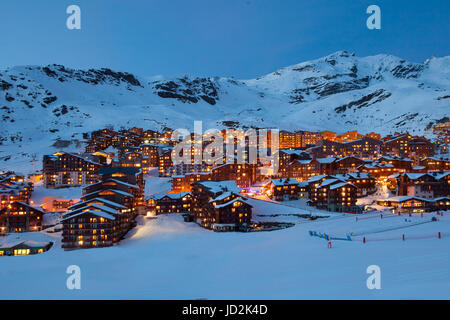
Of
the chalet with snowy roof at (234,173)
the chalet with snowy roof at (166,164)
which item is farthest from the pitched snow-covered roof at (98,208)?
the chalet with snowy roof at (166,164)

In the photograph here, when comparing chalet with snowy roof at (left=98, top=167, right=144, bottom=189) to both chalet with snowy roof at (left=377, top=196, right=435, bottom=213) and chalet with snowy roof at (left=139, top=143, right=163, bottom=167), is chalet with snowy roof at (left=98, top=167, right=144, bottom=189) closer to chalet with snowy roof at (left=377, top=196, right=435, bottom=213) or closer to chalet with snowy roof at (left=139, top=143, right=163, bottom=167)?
chalet with snowy roof at (left=139, top=143, right=163, bottom=167)

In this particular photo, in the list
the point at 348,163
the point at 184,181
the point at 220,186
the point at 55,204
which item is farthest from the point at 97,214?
the point at 348,163

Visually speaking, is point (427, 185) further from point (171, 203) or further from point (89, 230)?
point (89, 230)

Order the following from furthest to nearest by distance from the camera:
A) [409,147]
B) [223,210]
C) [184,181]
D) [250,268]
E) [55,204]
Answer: [409,147] → [184,181] → [55,204] → [223,210] → [250,268]

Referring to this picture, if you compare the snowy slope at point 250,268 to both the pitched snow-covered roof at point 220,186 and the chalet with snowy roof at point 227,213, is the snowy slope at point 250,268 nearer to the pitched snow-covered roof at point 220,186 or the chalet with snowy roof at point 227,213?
the chalet with snowy roof at point 227,213

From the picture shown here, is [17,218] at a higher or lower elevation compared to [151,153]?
lower

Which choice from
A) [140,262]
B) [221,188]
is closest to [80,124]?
[221,188]
